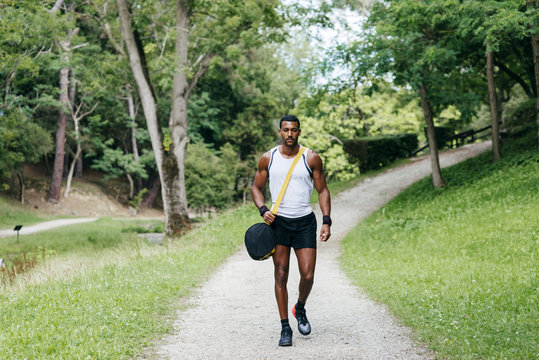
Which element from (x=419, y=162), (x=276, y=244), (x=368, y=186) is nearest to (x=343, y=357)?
(x=276, y=244)

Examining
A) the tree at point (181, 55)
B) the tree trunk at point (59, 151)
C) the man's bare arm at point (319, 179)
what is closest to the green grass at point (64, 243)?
the tree at point (181, 55)

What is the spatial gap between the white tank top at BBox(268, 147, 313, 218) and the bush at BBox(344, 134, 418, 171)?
23.7 meters

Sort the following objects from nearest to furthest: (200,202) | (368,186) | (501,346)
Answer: (501,346), (368,186), (200,202)

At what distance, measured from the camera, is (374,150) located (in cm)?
2839

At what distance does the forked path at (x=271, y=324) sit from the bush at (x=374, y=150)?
1823 centimetres

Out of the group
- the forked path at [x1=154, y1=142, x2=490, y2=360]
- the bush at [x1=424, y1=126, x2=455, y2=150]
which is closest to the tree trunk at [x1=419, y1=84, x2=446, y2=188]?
the forked path at [x1=154, y1=142, x2=490, y2=360]

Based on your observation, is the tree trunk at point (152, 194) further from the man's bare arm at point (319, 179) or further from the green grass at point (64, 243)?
the man's bare arm at point (319, 179)

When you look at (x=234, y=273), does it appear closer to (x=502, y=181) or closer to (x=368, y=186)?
(x=502, y=181)

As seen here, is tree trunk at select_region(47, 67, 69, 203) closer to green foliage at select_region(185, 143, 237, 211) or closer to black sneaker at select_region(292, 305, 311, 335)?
green foliage at select_region(185, 143, 237, 211)

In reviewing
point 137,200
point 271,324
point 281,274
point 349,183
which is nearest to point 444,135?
point 349,183

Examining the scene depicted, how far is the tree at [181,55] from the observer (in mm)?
16969

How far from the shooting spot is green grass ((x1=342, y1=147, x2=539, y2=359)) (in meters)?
5.07

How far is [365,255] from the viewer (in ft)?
37.2

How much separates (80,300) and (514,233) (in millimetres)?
8057
